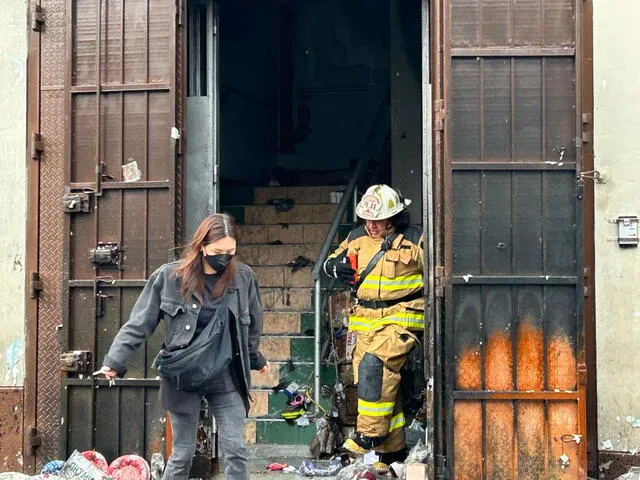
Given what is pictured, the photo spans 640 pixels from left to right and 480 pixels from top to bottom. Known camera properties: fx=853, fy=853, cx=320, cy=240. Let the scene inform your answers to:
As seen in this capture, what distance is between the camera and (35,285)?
21.9ft

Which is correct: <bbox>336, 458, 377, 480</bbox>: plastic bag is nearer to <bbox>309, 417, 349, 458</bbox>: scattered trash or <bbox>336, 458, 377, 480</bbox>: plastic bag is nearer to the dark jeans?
<bbox>309, 417, 349, 458</bbox>: scattered trash

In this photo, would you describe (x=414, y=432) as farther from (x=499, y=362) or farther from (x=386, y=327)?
(x=499, y=362)

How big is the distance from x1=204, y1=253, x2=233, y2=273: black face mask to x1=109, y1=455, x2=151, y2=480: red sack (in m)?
2.01

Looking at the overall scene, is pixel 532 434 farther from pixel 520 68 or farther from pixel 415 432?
pixel 520 68

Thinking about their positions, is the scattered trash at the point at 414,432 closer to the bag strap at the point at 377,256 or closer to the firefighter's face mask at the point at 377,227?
the bag strap at the point at 377,256

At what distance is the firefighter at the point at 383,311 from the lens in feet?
22.1

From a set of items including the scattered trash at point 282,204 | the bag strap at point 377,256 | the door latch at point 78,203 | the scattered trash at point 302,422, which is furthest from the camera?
the scattered trash at point 282,204

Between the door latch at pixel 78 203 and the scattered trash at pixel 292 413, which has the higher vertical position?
the door latch at pixel 78 203

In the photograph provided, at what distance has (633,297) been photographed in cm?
639

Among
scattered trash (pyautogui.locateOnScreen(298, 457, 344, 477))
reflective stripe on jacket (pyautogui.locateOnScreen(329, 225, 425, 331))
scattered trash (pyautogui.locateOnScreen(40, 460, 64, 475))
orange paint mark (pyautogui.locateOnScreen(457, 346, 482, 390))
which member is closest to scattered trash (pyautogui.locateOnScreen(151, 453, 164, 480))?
scattered trash (pyautogui.locateOnScreen(40, 460, 64, 475))

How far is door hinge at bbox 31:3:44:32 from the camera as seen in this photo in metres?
6.73

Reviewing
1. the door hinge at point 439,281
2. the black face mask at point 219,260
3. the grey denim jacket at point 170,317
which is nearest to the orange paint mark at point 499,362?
the door hinge at point 439,281

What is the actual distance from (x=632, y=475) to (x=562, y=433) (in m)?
0.67

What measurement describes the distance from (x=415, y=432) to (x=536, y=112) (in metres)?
2.88
